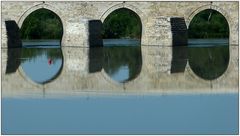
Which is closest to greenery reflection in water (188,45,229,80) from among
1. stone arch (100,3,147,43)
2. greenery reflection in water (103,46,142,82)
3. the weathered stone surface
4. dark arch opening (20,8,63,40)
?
greenery reflection in water (103,46,142,82)

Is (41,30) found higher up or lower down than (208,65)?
higher up

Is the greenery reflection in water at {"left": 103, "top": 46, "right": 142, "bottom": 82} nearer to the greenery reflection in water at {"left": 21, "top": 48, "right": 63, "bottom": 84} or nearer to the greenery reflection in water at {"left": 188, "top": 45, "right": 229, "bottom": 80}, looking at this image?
the greenery reflection in water at {"left": 21, "top": 48, "right": 63, "bottom": 84}

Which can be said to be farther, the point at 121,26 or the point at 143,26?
the point at 121,26

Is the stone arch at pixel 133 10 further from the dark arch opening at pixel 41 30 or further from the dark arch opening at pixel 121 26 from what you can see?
the dark arch opening at pixel 41 30

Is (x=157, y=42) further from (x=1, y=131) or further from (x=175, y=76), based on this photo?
(x=1, y=131)

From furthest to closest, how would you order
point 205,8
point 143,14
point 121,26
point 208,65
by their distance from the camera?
point 121,26, point 143,14, point 205,8, point 208,65

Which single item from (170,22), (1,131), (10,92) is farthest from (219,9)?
(1,131)

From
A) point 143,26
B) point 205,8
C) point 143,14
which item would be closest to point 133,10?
point 143,14

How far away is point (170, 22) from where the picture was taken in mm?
25609

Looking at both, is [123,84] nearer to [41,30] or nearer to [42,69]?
[42,69]

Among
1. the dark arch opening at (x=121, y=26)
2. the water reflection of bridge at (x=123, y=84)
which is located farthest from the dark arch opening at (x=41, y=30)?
the water reflection of bridge at (x=123, y=84)

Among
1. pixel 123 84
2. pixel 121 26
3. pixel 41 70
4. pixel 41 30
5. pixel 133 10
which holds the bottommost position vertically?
pixel 123 84

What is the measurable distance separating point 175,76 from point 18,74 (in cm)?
337

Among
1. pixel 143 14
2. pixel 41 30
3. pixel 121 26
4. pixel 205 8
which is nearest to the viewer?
pixel 205 8
